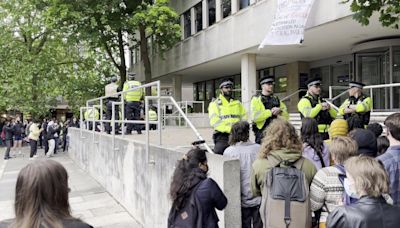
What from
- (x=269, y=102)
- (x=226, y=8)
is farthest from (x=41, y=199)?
(x=226, y=8)

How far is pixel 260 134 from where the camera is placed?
5562 millimetres

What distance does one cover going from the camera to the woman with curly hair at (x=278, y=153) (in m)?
3.37

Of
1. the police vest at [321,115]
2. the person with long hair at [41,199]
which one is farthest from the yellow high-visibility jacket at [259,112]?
the person with long hair at [41,199]

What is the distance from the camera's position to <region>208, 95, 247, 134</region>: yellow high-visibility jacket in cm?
537

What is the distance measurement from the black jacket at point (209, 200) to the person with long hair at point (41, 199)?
1381mm

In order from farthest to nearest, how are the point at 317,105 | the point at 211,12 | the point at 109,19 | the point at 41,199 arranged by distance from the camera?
the point at 211,12
the point at 109,19
the point at 317,105
the point at 41,199

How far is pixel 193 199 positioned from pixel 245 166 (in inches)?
37.2

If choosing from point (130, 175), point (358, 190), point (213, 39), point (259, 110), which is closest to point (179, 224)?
point (358, 190)

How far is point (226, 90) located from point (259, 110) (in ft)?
1.66

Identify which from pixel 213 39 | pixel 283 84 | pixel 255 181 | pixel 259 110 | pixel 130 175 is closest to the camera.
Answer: pixel 255 181

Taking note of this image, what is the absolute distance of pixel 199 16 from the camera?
67.2 ft

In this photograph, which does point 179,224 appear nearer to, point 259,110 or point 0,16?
point 259,110

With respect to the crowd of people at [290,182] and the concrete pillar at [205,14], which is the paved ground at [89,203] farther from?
the concrete pillar at [205,14]

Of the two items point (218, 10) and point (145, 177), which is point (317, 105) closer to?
point (145, 177)
